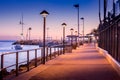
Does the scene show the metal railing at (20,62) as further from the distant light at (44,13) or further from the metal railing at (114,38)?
the metal railing at (114,38)

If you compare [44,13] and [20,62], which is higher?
[44,13]

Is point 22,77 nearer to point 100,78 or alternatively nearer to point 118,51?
point 100,78

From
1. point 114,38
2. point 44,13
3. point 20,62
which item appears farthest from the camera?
point 44,13

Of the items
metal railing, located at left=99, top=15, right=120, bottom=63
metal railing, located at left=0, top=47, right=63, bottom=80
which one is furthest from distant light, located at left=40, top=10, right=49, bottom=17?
metal railing, located at left=99, top=15, right=120, bottom=63

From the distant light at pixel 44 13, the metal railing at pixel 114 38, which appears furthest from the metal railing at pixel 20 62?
the metal railing at pixel 114 38

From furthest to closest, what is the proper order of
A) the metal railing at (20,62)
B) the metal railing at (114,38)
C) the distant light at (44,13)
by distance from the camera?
the distant light at (44,13) → the metal railing at (114,38) → the metal railing at (20,62)

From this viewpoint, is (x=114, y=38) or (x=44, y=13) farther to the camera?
(x=44, y=13)

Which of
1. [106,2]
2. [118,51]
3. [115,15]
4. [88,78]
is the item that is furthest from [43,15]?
[106,2]

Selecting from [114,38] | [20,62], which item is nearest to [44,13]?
[114,38]

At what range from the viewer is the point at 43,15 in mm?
21734

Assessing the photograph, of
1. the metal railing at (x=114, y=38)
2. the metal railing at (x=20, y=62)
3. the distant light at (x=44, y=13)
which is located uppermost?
the distant light at (x=44, y=13)

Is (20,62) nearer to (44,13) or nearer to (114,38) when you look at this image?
(114,38)

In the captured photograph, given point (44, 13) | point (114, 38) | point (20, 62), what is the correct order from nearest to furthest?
point (20, 62), point (114, 38), point (44, 13)

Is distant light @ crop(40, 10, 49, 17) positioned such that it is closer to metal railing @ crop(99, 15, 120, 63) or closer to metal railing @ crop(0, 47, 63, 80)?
metal railing @ crop(0, 47, 63, 80)
